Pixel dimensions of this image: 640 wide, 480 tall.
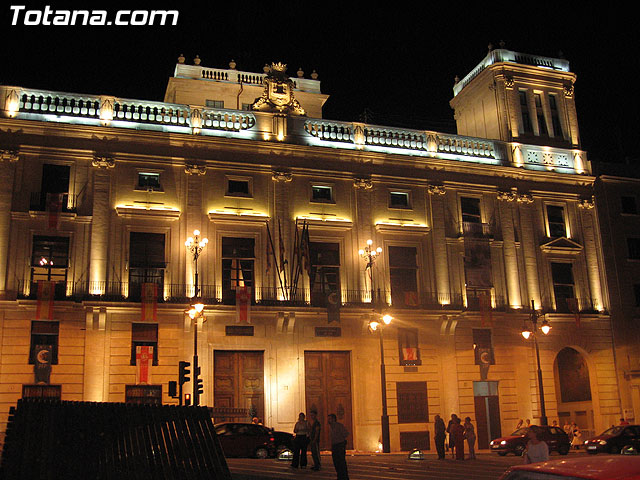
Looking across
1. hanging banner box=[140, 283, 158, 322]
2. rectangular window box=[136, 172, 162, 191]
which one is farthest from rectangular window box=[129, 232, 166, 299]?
rectangular window box=[136, 172, 162, 191]

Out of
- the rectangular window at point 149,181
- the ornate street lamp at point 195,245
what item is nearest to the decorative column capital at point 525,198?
the ornate street lamp at point 195,245

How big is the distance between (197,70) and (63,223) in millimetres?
12686

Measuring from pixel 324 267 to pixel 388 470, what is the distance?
1448 cm

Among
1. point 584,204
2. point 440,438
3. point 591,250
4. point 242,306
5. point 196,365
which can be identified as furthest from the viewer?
point 584,204

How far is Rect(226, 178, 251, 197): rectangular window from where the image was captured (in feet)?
114

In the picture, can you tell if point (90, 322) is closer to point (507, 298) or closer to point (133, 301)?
point (133, 301)

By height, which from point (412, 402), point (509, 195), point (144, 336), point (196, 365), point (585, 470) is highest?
point (509, 195)

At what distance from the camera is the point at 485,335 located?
120 ft

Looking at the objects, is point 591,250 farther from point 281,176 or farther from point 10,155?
point 10,155

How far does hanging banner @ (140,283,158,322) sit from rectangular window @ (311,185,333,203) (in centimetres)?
961

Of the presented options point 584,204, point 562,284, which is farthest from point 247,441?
point 584,204

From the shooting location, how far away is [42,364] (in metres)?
29.5

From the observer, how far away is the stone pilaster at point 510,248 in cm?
3784

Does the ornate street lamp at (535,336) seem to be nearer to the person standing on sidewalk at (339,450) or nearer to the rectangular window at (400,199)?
the rectangular window at (400,199)
